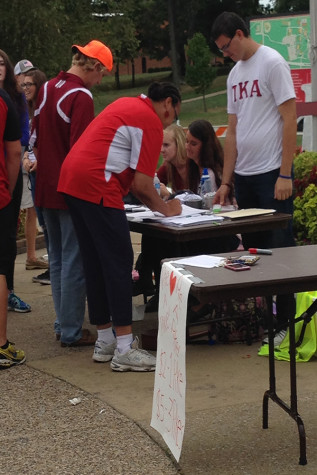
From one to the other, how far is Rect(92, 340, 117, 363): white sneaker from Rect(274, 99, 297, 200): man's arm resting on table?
1.44 metres

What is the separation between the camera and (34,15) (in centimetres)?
3089

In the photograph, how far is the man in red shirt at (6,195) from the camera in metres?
5.66

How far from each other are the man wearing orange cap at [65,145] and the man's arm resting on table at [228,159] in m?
0.91

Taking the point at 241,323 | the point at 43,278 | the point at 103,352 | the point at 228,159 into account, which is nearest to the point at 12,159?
the point at 103,352

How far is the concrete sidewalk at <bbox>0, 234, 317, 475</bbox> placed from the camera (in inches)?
159

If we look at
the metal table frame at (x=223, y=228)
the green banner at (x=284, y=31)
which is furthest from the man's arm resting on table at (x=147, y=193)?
the green banner at (x=284, y=31)

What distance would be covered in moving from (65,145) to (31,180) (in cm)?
216

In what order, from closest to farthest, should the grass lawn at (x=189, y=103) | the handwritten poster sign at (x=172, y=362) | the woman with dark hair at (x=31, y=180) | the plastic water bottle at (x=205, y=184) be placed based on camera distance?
the handwritten poster sign at (x=172, y=362) < the plastic water bottle at (x=205, y=184) < the woman with dark hair at (x=31, y=180) < the grass lawn at (x=189, y=103)

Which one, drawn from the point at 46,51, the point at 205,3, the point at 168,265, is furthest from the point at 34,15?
the point at 205,3

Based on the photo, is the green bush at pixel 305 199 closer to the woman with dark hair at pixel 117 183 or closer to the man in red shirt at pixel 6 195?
the woman with dark hair at pixel 117 183

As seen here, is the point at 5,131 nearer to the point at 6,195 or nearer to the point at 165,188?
Answer: the point at 6,195

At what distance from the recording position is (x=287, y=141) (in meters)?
5.70

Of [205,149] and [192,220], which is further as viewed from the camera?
[205,149]

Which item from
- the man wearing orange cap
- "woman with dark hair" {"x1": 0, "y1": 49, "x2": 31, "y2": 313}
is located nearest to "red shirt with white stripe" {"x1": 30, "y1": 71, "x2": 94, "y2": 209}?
the man wearing orange cap
